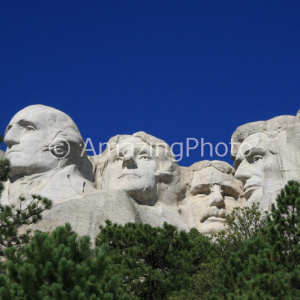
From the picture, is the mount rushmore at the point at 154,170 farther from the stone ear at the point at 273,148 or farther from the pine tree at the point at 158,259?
the pine tree at the point at 158,259

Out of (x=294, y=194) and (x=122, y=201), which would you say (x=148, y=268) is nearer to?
(x=294, y=194)

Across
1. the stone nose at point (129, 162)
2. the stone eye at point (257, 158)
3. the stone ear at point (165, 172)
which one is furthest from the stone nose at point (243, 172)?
the stone nose at point (129, 162)

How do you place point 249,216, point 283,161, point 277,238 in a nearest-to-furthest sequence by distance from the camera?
point 277,238, point 249,216, point 283,161

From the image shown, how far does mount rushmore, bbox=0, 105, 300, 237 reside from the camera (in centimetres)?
2317

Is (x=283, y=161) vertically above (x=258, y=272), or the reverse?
(x=283, y=161)

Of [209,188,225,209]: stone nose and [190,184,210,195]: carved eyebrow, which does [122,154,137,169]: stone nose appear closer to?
[190,184,210,195]: carved eyebrow

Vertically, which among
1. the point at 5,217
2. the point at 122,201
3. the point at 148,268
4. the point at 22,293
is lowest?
the point at 22,293

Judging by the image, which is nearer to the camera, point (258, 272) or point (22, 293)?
point (22, 293)

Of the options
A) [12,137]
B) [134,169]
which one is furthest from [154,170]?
[12,137]

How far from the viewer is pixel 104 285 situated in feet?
45.1

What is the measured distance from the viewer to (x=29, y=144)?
23.5m

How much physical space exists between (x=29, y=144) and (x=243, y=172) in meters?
6.19

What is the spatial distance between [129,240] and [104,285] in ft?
12.9

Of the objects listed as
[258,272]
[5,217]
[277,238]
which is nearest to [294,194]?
[277,238]
